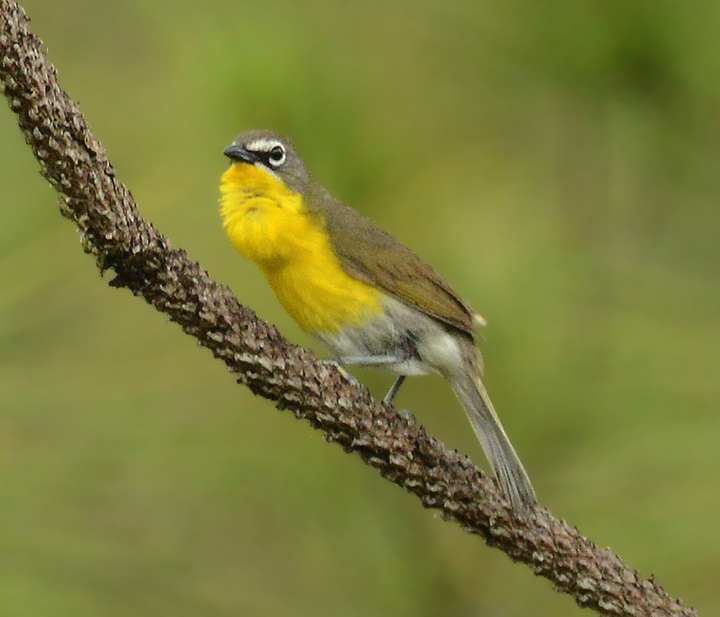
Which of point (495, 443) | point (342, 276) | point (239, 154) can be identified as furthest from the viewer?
point (342, 276)

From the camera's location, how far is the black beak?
209cm

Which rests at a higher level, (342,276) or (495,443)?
(342,276)

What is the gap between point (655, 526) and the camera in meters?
1.85

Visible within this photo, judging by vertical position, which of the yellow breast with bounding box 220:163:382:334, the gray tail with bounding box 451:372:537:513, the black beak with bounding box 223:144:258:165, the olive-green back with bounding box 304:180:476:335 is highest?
the olive-green back with bounding box 304:180:476:335

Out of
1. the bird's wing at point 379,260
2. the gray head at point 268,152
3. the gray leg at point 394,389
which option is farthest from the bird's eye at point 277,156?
the gray leg at point 394,389

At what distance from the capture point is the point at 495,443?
191cm

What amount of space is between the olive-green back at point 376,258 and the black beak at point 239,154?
18 centimetres

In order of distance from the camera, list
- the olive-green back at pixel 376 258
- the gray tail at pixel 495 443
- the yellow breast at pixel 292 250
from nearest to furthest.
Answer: the gray tail at pixel 495 443
the yellow breast at pixel 292 250
the olive-green back at pixel 376 258

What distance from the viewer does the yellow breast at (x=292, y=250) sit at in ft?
6.75

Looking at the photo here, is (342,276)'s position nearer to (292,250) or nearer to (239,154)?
(292,250)

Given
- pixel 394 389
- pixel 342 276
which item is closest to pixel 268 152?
pixel 342 276

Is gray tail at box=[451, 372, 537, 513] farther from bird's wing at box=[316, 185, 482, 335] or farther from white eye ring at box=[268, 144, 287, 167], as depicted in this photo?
white eye ring at box=[268, 144, 287, 167]

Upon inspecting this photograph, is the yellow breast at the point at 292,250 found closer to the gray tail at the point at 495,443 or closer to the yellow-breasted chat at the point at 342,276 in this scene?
the yellow-breasted chat at the point at 342,276

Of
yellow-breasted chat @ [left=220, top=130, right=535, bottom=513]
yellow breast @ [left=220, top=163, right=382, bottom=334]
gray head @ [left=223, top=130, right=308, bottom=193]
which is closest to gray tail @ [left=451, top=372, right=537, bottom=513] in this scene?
yellow-breasted chat @ [left=220, top=130, right=535, bottom=513]
